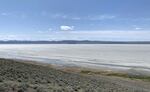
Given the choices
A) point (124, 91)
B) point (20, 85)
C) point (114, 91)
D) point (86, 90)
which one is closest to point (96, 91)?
point (86, 90)

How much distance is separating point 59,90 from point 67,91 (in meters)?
0.47

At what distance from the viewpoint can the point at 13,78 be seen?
14.5 meters

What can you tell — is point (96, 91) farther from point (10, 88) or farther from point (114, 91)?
point (10, 88)

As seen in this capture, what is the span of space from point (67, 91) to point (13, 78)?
113 inches

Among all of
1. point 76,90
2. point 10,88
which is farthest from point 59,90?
point 10,88

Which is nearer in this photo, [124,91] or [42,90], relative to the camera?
[42,90]

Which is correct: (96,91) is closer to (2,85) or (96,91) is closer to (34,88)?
(34,88)

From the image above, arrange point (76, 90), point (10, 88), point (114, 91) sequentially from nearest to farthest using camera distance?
point (10, 88), point (76, 90), point (114, 91)

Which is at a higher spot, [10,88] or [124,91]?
[10,88]

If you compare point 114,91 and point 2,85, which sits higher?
point 2,85

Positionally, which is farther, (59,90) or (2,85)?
(59,90)

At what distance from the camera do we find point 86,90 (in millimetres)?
14703

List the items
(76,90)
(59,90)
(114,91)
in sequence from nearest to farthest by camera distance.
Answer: (59,90) < (76,90) < (114,91)

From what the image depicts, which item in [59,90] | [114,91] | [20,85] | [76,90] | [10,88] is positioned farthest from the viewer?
[114,91]
